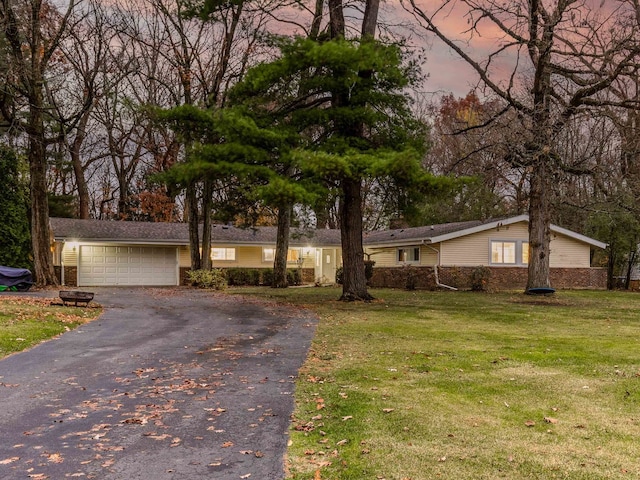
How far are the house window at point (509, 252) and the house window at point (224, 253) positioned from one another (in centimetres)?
1492

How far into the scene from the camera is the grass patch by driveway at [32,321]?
10000 mm

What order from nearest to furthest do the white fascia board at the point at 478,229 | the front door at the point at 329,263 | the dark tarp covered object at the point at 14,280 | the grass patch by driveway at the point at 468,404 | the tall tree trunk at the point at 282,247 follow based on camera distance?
1. the grass patch by driveway at the point at 468,404
2. the dark tarp covered object at the point at 14,280
3. the white fascia board at the point at 478,229
4. the tall tree trunk at the point at 282,247
5. the front door at the point at 329,263

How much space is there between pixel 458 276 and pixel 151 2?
66.3ft

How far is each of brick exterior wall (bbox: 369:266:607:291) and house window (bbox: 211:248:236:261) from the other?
29.4 ft

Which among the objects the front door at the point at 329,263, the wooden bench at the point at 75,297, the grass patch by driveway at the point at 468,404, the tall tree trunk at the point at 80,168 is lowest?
the grass patch by driveway at the point at 468,404

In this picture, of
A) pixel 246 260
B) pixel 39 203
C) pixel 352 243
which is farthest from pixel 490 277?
pixel 39 203

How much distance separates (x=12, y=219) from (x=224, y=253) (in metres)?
11.6

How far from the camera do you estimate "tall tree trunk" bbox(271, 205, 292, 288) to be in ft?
90.8

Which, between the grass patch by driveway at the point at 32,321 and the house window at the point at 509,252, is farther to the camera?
the house window at the point at 509,252

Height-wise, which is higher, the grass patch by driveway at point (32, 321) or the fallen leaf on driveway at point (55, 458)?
the grass patch by driveway at point (32, 321)

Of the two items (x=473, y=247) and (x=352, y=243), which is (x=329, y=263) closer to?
(x=473, y=247)

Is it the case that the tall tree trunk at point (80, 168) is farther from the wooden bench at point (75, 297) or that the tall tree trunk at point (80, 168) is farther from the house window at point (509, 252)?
the house window at point (509, 252)

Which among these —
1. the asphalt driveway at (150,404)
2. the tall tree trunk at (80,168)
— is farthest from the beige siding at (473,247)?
the tall tree trunk at (80,168)

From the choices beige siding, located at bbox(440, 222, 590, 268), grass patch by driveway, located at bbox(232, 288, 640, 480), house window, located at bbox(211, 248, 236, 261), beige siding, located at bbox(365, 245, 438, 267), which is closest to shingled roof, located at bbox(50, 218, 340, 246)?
house window, located at bbox(211, 248, 236, 261)
